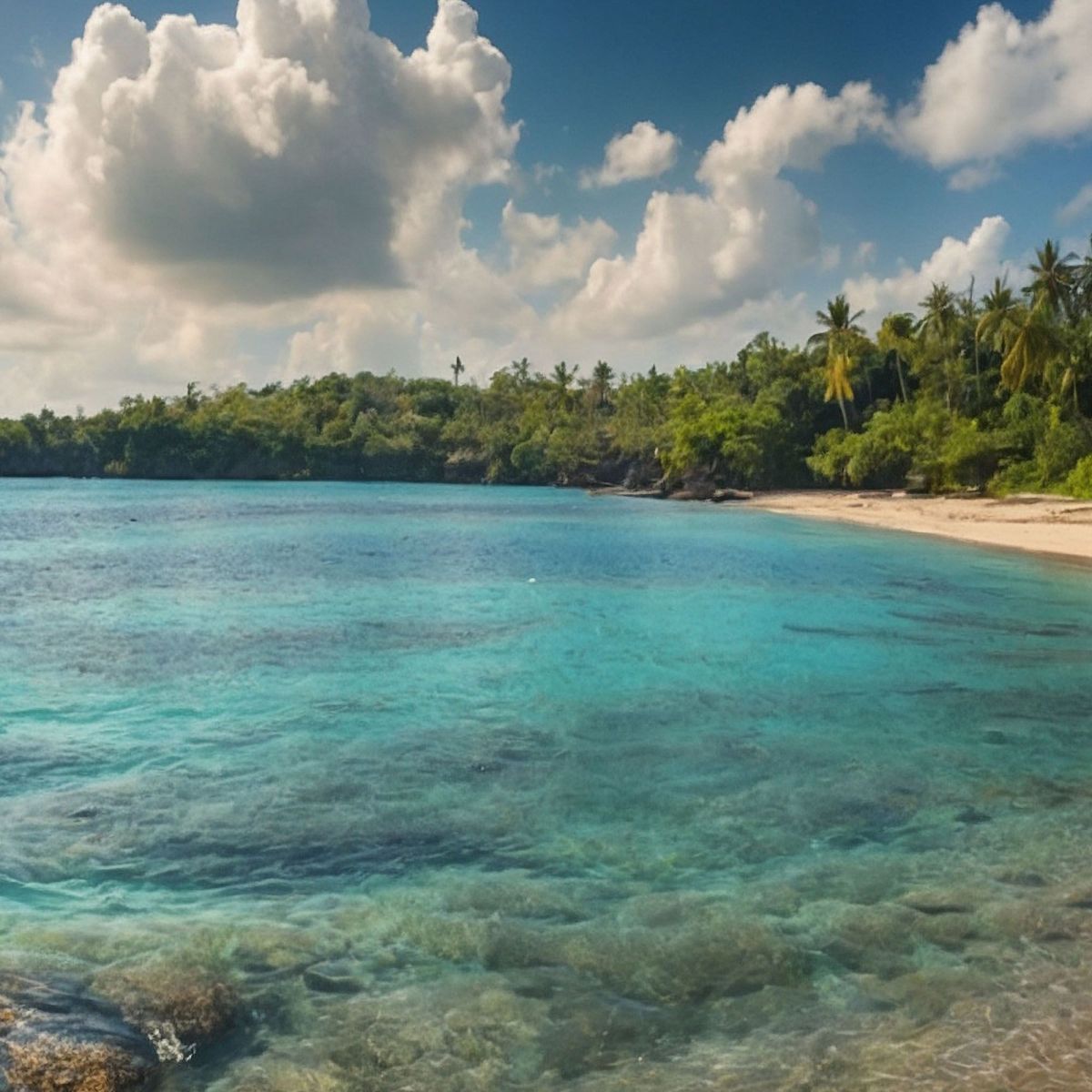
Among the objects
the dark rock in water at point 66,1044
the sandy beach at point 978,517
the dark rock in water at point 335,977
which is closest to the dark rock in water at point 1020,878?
the dark rock in water at point 335,977

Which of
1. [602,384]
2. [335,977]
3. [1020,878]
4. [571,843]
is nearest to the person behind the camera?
[335,977]

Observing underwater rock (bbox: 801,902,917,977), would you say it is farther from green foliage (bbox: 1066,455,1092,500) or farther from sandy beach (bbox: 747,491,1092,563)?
green foliage (bbox: 1066,455,1092,500)

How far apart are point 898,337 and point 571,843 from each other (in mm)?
71787

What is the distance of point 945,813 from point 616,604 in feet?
48.3

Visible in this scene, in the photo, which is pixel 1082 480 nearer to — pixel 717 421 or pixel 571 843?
pixel 717 421

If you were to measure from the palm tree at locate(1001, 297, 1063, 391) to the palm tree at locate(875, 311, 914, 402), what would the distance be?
51.9 ft

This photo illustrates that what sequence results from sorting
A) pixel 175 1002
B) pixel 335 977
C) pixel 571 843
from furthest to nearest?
pixel 571 843
pixel 335 977
pixel 175 1002

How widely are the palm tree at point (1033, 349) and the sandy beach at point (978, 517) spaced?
765 centimetres

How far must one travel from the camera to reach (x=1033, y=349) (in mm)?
53000

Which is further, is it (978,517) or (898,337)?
(898,337)

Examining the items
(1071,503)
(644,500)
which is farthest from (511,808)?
(644,500)

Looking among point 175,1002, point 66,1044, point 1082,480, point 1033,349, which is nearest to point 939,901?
point 175,1002

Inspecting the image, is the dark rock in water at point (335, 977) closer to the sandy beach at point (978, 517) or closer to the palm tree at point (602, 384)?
the sandy beach at point (978, 517)

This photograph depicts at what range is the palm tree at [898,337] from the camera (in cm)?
7038
